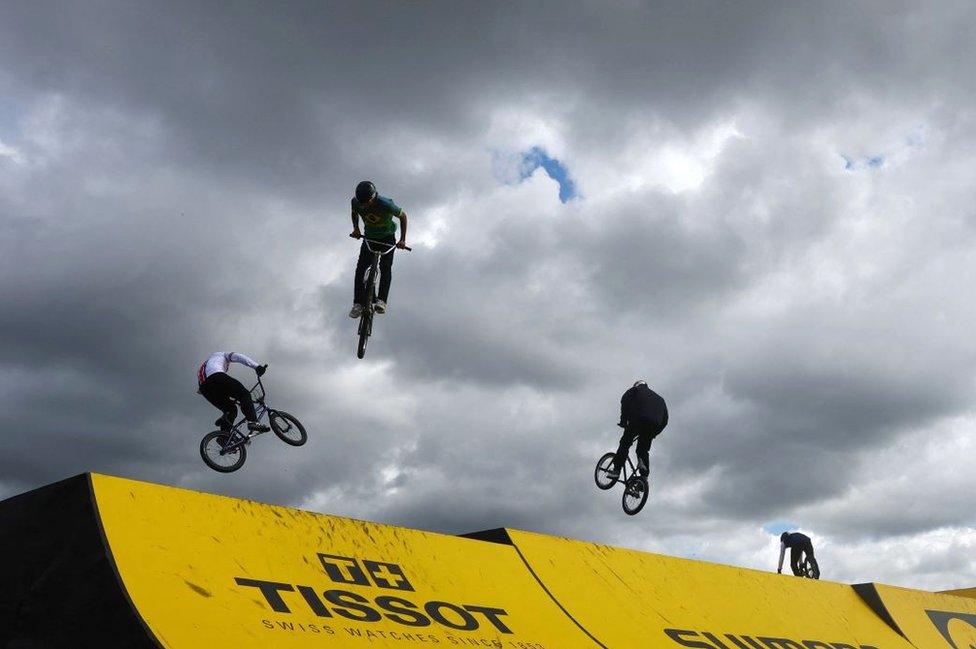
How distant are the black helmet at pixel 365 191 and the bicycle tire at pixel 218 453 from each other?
327 cm

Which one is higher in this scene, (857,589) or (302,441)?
(302,441)

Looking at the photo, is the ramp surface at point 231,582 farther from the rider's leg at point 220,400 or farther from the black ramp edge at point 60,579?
the rider's leg at point 220,400

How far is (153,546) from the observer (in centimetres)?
593

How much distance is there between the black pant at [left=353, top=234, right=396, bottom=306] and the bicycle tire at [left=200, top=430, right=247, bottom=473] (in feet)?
7.81

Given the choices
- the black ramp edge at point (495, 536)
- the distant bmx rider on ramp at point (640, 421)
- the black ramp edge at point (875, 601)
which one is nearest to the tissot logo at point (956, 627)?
the black ramp edge at point (875, 601)

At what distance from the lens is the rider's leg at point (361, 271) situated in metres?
11.3

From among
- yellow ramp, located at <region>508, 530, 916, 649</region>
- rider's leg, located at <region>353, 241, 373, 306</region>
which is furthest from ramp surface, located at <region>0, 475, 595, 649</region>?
rider's leg, located at <region>353, 241, 373, 306</region>

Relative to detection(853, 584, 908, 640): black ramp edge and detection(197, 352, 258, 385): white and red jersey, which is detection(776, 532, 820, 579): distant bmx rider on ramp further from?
detection(197, 352, 258, 385): white and red jersey

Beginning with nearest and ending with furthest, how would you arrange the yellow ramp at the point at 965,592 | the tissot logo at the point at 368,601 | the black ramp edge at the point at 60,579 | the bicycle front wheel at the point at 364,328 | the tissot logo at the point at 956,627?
the black ramp edge at the point at 60,579 → the tissot logo at the point at 368,601 → the bicycle front wheel at the point at 364,328 → the tissot logo at the point at 956,627 → the yellow ramp at the point at 965,592

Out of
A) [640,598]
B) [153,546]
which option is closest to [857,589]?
[640,598]

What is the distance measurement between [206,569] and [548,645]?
2.75 m

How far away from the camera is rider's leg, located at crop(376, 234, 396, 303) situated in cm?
1131

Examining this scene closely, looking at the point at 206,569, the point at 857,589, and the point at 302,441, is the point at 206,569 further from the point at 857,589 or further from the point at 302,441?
the point at 857,589

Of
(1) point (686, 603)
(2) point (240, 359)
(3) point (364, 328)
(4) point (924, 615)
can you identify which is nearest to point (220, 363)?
(2) point (240, 359)
